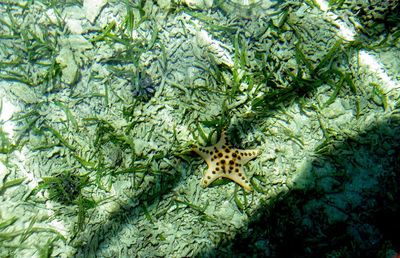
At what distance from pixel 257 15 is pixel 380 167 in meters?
2.88

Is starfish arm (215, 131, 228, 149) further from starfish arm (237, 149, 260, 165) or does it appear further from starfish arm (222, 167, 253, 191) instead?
starfish arm (222, 167, 253, 191)

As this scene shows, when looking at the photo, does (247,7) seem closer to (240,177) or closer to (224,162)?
(224,162)

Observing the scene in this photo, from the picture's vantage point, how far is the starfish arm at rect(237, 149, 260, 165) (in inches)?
141

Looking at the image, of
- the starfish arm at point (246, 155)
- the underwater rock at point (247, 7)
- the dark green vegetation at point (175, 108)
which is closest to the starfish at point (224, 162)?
the starfish arm at point (246, 155)

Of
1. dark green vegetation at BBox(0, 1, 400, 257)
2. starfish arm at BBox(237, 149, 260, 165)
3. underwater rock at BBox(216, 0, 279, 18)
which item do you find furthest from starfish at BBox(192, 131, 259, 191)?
underwater rock at BBox(216, 0, 279, 18)

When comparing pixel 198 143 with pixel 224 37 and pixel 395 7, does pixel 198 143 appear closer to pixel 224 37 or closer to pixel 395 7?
pixel 224 37

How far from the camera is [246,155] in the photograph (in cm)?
361

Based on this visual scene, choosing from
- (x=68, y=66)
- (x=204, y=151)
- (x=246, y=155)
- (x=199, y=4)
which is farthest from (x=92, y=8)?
(x=246, y=155)

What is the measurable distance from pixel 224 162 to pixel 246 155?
0.32 m

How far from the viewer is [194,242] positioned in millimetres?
3555

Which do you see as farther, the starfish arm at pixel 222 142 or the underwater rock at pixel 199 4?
the underwater rock at pixel 199 4

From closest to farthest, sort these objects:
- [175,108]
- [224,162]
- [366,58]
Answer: [224,162] < [175,108] < [366,58]

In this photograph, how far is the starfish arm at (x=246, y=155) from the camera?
358 cm

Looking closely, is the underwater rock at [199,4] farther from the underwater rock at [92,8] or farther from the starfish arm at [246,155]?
the starfish arm at [246,155]
